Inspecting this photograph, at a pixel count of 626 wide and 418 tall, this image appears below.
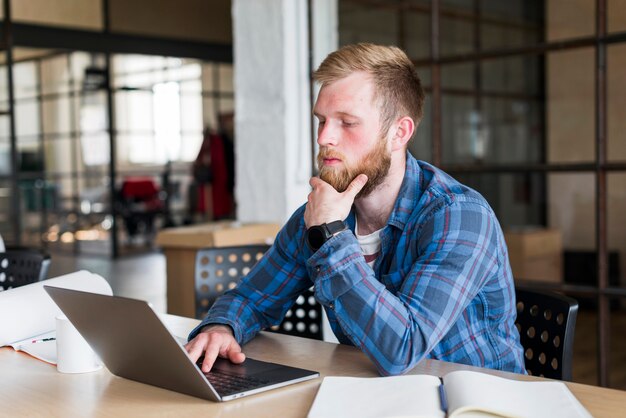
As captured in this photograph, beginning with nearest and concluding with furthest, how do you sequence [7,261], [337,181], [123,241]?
[337,181], [7,261], [123,241]

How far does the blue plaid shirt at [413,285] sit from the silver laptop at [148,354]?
0.16 meters

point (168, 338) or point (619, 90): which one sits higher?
point (619, 90)

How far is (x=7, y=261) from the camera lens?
2.54 metres

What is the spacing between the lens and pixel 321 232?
1.55 metres

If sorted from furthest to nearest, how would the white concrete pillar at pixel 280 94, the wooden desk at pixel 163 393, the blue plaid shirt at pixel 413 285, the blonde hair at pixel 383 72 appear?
the white concrete pillar at pixel 280 94 → the blonde hair at pixel 383 72 → the blue plaid shirt at pixel 413 285 → the wooden desk at pixel 163 393

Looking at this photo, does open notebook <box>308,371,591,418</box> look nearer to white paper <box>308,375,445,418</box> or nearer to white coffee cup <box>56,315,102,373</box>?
white paper <box>308,375,445,418</box>

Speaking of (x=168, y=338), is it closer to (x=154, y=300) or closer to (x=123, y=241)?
(x=154, y=300)

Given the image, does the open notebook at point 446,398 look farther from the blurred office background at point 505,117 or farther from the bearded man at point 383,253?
the blurred office background at point 505,117

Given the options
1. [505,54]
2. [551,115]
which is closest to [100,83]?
[551,115]

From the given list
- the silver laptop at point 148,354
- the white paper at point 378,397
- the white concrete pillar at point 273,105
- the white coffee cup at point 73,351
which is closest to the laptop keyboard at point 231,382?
the silver laptop at point 148,354

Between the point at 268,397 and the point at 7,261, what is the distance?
5.09ft

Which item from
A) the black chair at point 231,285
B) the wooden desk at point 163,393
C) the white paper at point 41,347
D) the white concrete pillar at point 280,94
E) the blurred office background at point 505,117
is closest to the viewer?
the wooden desk at point 163,393

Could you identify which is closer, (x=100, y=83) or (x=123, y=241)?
(x=100, y=83)

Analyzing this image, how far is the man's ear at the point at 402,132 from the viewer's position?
69.8 inches
